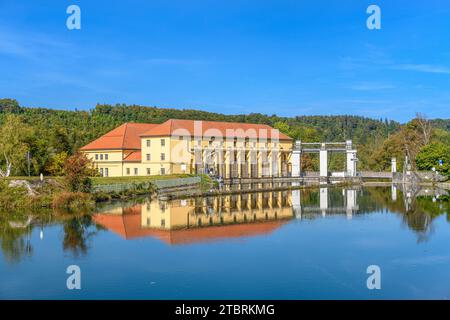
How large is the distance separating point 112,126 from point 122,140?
12001mm

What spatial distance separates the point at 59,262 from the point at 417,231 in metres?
11.1

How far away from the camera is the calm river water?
9883 mm

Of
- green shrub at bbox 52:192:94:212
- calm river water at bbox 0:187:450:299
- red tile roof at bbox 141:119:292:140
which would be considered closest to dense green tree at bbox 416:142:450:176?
red tile roof at bbox 141:119:292:140

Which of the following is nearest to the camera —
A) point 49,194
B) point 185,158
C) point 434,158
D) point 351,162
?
point 49,194

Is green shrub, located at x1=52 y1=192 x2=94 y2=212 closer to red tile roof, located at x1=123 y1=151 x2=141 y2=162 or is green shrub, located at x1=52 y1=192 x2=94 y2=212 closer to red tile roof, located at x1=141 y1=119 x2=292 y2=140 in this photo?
red tile roof, located at x1=141 y1=119 x2=292 y2=140

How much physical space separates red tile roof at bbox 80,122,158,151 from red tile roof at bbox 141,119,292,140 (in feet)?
4.15

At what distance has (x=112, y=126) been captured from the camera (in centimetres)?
5328

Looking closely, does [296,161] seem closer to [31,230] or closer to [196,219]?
[196,219]

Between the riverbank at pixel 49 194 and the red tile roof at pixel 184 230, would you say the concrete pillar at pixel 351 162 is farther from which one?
the red tile roof at pixel 184 230

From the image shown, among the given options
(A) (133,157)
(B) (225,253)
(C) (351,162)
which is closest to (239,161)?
(A) (133,157)

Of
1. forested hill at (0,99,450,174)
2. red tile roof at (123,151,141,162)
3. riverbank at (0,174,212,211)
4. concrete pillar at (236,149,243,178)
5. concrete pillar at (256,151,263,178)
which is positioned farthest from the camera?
concrete pillar at (256,151,263,178)

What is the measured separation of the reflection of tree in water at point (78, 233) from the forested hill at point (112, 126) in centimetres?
1529

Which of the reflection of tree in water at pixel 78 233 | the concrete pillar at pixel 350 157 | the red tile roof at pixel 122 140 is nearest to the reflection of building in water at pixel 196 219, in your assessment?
the reflection of tree in water at pixel 78 233

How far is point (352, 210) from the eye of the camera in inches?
918
